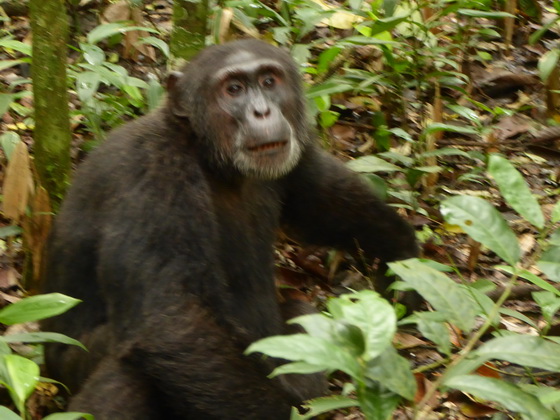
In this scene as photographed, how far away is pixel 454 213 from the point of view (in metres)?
3.53

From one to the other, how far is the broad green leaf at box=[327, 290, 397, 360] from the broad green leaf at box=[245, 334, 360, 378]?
8 cm

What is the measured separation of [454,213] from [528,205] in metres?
0.30

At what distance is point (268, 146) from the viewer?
517 cm

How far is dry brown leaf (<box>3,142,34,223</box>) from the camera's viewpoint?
224 inches

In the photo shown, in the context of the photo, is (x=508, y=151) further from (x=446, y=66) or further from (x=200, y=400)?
(x=200, y=400)

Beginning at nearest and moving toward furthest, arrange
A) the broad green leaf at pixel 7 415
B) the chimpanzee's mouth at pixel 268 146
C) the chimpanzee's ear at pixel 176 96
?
the broad green leaf at pixel 7 415
the chimpanzee's mouth at pixel 268 146
the chimpanzee's ear at pixel 176 96

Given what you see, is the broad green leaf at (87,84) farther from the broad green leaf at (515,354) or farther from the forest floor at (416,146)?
the broad green leaf at (515,354)

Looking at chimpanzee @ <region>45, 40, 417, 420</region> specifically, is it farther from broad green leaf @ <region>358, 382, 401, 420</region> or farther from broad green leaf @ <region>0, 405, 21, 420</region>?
broad green leaf @ <region>358, 382, 401, 420</region>

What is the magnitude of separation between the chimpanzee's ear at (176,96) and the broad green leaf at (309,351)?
2743mm

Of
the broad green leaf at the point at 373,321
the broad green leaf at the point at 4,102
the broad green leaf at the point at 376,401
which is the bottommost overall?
the broad green leaf at the point at 4,102

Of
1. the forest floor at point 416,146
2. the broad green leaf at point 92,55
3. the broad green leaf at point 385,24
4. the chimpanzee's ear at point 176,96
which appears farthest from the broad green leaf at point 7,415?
the broad green leaf at point 385,24

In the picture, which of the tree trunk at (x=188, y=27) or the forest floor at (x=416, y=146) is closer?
the forest floor at (x=416, y=146)

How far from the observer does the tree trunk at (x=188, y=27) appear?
6.98 meters

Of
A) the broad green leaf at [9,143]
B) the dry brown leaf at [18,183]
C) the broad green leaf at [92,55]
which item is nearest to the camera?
the dry brown leaf at [18,183]
